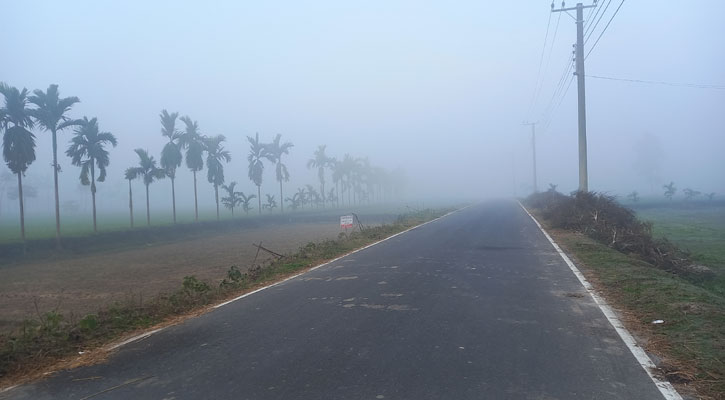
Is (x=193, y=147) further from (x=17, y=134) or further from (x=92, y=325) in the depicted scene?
(x=92, y=325)

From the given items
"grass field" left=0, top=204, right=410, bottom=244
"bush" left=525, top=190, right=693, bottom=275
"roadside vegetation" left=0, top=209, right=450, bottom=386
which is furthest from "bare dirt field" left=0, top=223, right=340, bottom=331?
"bush" left=525, top=190, right=693, bottom=275

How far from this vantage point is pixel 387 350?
236 inches

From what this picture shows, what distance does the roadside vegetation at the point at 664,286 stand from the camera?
546 cm

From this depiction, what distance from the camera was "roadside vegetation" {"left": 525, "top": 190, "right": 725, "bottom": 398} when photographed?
5.46 meters

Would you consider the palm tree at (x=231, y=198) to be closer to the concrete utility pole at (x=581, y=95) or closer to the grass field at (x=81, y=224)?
the grass field at (x=81, y=224)

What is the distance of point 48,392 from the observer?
523 cm

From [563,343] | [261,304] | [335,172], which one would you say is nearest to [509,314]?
[563,343]

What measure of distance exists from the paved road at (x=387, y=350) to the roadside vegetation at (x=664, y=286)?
1.58 ft

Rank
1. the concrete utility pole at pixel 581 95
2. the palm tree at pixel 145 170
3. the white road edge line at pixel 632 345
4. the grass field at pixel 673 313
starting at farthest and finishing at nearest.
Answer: the palm tree at pixel 145 170
the concrete utility pole at pixel 581 95
the grass field at pixel 673 313
the white road edge line at pixel 632 345

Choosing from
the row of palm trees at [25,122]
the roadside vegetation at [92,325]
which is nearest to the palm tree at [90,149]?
the row of palm trees at [25,122]

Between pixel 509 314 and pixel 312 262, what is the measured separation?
8.67 m

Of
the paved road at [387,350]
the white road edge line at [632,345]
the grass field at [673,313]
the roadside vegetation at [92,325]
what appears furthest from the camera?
the roadside vegetation at [92,325]

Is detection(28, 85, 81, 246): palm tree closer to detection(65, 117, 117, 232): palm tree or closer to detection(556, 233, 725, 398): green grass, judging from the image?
detection(65, 117, 117, 232): palm tree

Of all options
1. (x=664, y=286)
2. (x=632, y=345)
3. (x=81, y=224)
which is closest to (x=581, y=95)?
(x=664, y=286)
